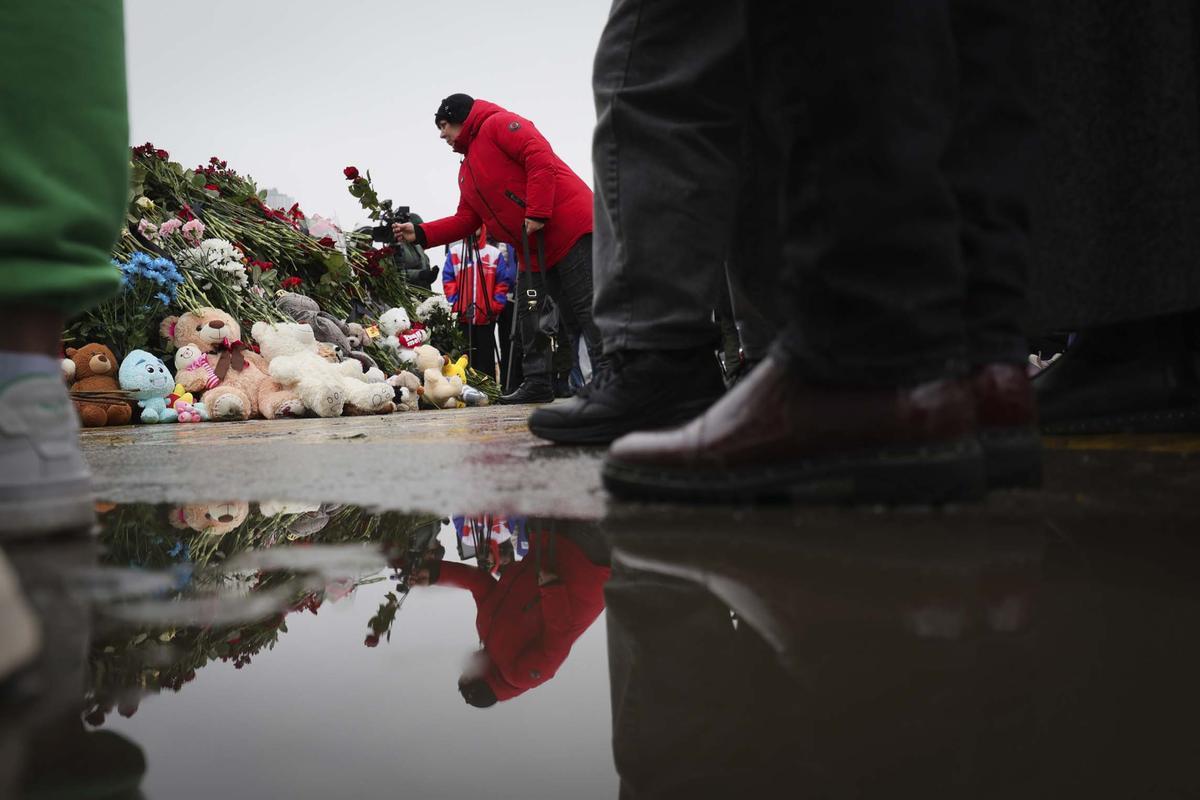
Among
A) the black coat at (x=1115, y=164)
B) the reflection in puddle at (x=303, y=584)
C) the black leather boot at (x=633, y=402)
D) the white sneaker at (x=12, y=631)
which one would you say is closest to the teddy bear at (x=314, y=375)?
the black leather boot at (x=633, y=402)

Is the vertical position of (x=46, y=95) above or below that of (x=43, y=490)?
above

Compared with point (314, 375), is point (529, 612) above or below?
below

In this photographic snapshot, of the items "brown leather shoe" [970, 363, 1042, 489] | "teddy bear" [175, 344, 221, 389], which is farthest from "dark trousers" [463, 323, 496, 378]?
"brown leather shoe" [970, 363, 1042, 489]

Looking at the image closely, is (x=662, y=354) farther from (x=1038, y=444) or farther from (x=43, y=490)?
(x=43, y=490)

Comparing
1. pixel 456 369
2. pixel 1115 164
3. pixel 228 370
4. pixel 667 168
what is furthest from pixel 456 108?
pixel 1115 164

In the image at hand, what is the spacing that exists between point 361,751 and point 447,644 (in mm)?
111

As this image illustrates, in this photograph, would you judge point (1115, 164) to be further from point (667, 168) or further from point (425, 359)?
point (425, 359)

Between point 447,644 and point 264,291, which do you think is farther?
point 264,291

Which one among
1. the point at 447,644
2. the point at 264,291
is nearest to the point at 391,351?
the point at 264,291

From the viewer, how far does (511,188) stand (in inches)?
159

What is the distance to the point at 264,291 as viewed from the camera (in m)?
4.96

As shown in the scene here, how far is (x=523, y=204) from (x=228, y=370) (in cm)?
162

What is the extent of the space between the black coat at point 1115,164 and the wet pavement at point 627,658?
2.54 ft

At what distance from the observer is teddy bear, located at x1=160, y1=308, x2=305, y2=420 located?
13.1 ft
